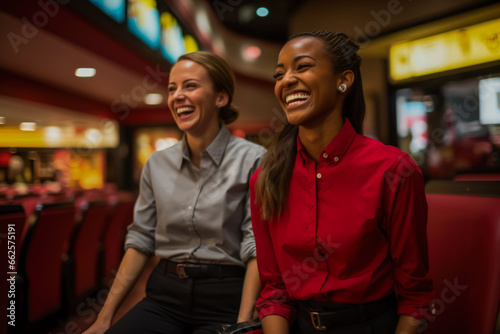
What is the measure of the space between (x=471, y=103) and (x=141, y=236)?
4.29 metres

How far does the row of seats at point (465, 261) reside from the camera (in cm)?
110

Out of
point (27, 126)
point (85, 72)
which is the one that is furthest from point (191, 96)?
point (27, 126)

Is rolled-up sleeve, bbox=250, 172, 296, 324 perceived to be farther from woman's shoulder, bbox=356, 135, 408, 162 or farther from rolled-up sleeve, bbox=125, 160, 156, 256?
rolled-up sleeve, bbox=125, 160, 156, 256

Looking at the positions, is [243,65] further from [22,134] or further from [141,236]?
[141,236]

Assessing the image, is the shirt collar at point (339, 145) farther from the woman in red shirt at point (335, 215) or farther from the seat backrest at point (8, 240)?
the seat backrest at point (8, 240)

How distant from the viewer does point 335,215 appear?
1096 mm

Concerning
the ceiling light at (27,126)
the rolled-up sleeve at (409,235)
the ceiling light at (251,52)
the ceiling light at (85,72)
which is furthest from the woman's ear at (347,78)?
the ceiling light at (27,126)

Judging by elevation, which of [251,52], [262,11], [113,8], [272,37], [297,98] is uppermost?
[272,37]

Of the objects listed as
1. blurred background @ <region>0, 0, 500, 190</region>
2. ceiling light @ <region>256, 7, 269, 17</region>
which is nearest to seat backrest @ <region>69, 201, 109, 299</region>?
blurred background @ <region>0, 0, 500, 190</region>

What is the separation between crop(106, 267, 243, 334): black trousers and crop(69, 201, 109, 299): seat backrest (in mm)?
2291

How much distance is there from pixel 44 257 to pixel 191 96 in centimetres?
207

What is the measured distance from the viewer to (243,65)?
9391mm

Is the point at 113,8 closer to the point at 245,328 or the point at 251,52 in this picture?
the point at 245,328

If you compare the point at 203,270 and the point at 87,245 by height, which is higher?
the point at 203,270
